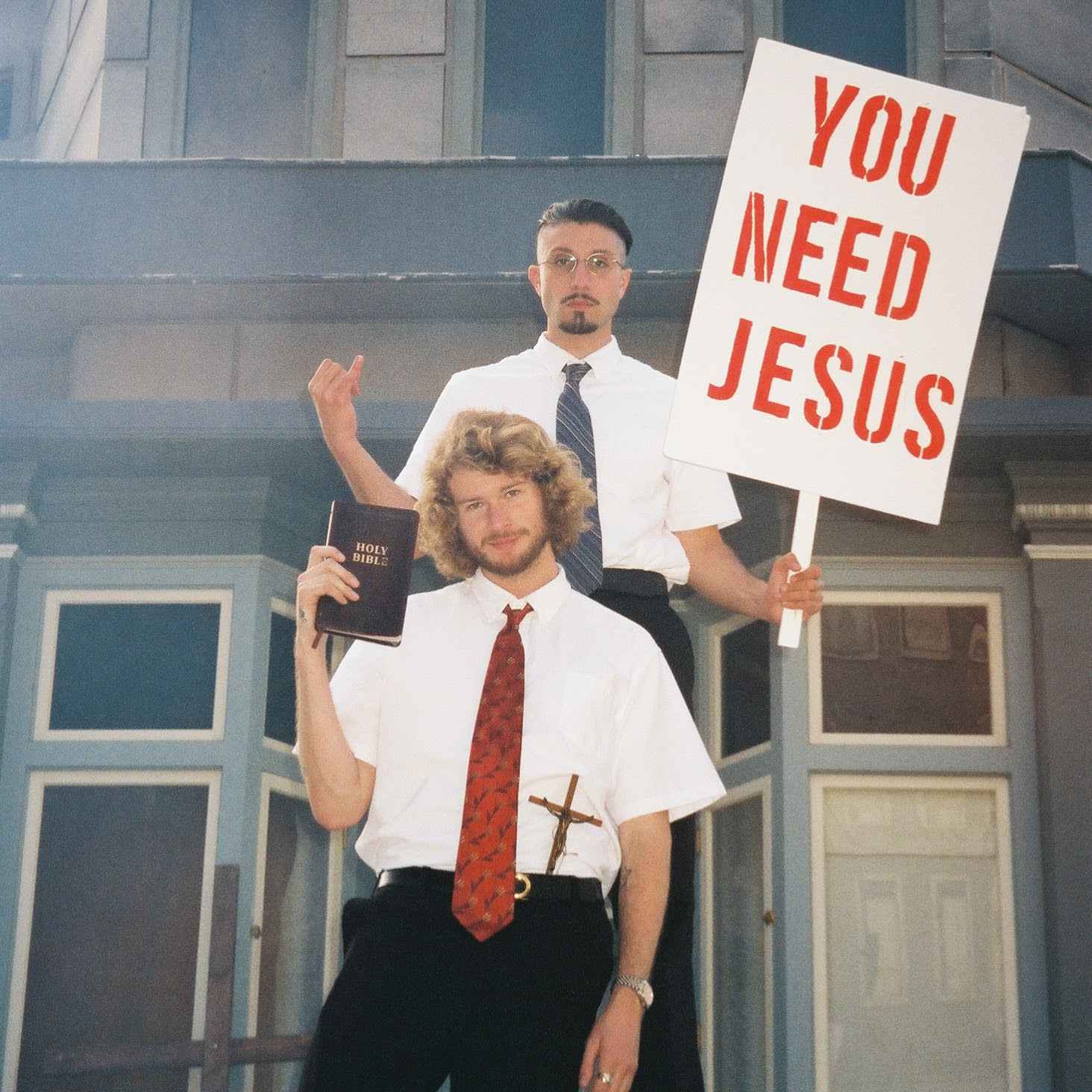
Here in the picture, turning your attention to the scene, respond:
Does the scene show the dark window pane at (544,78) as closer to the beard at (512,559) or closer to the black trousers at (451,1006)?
the beard at (512,559)

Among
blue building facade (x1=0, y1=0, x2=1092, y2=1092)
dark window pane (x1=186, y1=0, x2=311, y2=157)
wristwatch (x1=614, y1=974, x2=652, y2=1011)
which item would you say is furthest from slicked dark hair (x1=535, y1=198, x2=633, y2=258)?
dark window pane (x1=186, y1=0, x2=311, y2=157)

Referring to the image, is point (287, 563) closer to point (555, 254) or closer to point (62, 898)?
point (62, 898)

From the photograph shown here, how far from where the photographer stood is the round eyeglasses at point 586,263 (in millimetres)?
3959

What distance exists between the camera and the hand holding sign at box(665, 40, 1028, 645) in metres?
3.65

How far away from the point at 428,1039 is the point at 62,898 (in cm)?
406

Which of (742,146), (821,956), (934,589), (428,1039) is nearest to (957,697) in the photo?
(934,589)

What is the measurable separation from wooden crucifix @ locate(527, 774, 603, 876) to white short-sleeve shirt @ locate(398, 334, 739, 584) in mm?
772

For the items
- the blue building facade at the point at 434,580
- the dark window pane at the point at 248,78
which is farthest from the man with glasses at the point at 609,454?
the dark window pane at the point at 248,78

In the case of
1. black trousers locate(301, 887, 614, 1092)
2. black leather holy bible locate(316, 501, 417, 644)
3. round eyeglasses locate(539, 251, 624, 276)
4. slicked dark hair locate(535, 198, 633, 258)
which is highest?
slicked dark hair locate(535, 198, 633, 258)

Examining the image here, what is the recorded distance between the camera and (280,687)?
275 inches

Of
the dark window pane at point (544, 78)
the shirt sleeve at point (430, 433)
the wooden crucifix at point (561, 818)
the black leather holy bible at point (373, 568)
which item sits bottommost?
the wooden crucifix at point (561, 818)

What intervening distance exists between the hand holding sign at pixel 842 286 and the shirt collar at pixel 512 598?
395 millimetres

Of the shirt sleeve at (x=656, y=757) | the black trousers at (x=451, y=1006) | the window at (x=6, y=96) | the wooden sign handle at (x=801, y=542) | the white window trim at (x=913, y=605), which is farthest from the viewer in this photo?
the window at (x=6, y=96)

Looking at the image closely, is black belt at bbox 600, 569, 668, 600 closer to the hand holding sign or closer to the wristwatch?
the hand holding sign
